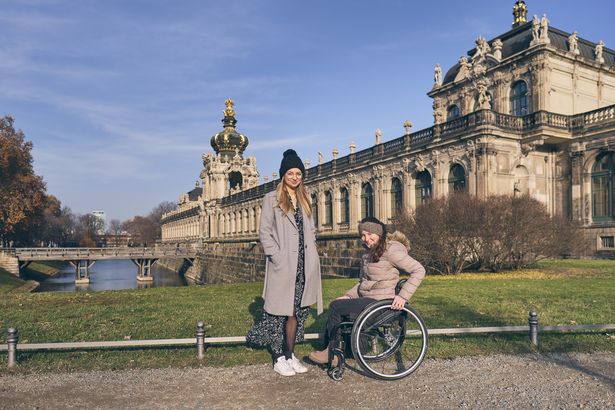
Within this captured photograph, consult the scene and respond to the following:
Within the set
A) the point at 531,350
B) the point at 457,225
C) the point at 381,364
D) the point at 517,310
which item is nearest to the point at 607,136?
the point at 457,225

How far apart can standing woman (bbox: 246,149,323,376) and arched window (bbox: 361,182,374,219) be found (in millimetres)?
31066

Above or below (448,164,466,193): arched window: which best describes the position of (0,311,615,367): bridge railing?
below

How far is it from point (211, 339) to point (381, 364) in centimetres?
212

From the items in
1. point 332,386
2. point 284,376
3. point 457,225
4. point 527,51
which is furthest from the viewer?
point 527,51

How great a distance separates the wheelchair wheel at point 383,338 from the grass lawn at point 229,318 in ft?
2.90

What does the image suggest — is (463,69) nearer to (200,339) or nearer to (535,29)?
(535,29)

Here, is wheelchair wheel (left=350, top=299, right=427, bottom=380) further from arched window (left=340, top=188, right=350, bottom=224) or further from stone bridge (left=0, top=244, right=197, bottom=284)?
stone bridge (left=0, top=244, right=197, bottom=284)

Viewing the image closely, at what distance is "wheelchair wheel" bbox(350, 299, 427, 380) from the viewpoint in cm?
488

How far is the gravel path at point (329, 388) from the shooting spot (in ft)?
14.2

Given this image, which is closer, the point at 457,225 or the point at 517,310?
the point at 517,310

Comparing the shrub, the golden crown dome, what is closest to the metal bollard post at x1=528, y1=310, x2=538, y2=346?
the shrub

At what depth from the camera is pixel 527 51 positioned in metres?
30.5

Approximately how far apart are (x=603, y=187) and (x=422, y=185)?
1023 centimetres

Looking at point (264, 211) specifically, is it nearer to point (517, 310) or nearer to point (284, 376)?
point (284, 376)
